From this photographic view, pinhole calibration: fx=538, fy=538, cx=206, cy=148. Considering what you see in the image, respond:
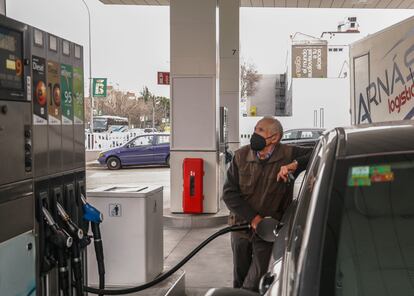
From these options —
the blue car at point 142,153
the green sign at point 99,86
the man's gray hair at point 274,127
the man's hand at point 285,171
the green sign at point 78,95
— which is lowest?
the blue car at point 142,153

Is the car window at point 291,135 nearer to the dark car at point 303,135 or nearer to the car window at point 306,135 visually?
the dark car at point 303,135

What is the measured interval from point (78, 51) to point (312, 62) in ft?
189

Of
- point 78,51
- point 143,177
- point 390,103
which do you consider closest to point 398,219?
point 78,51

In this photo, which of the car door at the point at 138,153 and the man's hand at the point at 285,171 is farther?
the car door at the point at 138,153

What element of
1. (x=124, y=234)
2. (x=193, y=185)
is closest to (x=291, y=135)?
(x=193, y=185)

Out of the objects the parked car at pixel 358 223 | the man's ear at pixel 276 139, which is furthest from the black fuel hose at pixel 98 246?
the parked car at pixel 358 223

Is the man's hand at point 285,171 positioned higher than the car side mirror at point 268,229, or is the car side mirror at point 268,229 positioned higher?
the man's hand at point 285,171

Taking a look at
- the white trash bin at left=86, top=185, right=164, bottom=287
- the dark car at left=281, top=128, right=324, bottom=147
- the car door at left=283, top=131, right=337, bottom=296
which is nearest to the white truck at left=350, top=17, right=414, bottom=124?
the white trash bin at left=86, top=185, right=164, bottom=287

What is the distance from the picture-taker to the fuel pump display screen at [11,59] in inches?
107

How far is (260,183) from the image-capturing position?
4.08 meters

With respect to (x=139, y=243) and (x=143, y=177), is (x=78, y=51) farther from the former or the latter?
(x=143, y=177)

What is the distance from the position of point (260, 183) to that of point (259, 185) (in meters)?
0.02

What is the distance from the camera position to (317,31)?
A: 7256 cm

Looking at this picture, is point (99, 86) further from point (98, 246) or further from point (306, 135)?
point (98, 246)
